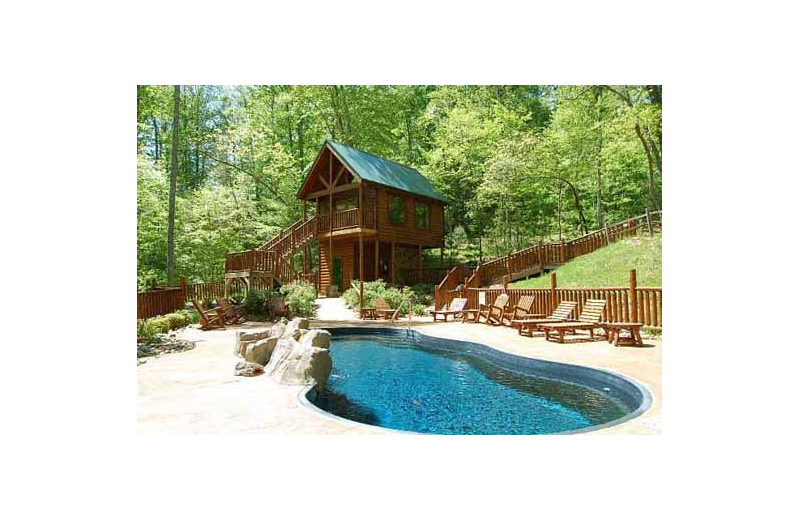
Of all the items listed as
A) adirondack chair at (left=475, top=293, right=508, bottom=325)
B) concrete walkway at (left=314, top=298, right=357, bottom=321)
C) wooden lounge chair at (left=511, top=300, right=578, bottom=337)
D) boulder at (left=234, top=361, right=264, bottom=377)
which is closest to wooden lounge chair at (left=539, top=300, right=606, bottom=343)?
wooden lounge chair at (left=511, top=300, right=578, bottom=337)

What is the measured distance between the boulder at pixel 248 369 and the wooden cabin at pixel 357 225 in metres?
9.49

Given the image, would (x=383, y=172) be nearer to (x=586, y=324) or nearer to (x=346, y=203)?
(x=346, y=203)

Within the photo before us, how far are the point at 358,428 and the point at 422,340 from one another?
594cm

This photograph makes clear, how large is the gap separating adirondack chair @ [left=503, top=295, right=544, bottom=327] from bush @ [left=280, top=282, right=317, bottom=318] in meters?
5.92

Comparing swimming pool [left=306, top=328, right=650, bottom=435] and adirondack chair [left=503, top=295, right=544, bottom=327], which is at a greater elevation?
adirondack chair [left=503, top=295, right=544, bottom=327]

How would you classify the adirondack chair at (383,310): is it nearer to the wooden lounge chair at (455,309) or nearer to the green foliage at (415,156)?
the wooden lounge chair at (455,309)

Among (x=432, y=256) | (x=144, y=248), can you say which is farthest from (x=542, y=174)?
(x=144, y=248)

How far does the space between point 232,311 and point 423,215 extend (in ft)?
36.6

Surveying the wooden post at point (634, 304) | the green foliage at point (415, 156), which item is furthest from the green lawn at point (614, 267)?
the green foliage at point (415, 156)

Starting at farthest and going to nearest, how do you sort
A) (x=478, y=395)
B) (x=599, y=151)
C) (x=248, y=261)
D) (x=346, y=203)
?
(x=346, y=203)
(x=599, y=151)
(x=248, y=261)
(x=478, y=395)

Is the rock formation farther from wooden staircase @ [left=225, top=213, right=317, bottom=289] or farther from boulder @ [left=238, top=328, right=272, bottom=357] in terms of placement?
wooden staircase @ [left=225, top=213, right=317, bottom=289]

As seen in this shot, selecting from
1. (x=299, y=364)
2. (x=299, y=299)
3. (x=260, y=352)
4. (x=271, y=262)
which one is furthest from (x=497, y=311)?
(x=271, y=262)

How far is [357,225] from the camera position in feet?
56.5

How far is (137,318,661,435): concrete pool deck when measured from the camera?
3.65 metres
